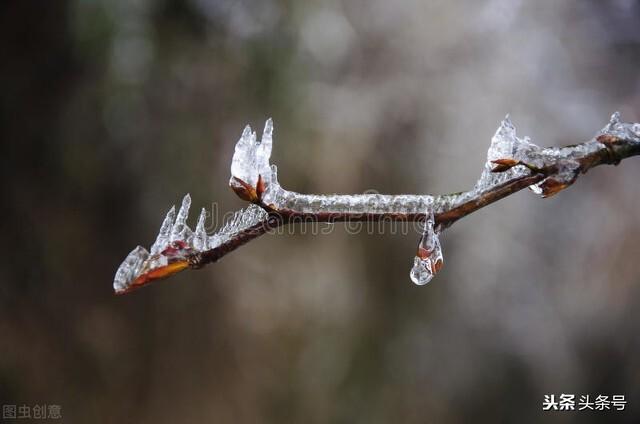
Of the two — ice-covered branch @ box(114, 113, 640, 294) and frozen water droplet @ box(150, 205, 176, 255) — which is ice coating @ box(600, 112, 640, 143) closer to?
ice-covered branch @ box(114, 113, 640, 294)

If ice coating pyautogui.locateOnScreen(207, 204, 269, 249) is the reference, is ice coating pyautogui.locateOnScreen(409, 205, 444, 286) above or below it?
below

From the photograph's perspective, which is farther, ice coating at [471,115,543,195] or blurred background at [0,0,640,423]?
blurred background at [0,0,640,423]

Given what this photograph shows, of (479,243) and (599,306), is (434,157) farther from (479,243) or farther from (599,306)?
(599,306)

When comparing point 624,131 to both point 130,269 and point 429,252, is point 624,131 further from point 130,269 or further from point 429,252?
point 130,269

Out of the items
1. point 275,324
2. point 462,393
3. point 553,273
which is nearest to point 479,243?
point 553,273

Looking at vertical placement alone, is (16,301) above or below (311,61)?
below

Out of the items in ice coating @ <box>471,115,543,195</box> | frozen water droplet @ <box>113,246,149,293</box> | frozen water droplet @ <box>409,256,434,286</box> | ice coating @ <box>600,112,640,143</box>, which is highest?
ice coating @ <box>600,112,640,143</box>

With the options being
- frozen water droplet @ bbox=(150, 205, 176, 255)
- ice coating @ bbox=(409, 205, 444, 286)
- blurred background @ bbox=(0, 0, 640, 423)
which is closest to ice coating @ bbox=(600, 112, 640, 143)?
ice coating @ bbox=(409, 205, 444, 286)
